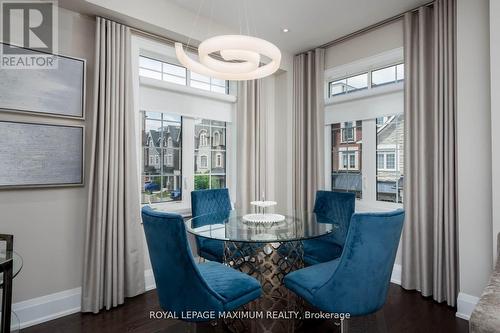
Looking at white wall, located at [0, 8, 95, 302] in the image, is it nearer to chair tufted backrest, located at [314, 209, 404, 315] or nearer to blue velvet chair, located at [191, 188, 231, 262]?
blue velvet chair, located at [191, 188, 231, 262]

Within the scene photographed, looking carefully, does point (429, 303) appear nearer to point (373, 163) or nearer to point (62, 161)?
point (373, 163)

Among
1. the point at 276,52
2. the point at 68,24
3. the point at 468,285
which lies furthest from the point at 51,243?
the point at 468,285

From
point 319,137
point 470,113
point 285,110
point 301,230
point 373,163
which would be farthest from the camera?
point 285,110

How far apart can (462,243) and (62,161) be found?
347 cm

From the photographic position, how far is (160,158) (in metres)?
3.17

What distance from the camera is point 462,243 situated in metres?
2.41

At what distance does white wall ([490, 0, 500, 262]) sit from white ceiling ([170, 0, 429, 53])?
759 mm

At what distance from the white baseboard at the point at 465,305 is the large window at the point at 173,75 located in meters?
3.31

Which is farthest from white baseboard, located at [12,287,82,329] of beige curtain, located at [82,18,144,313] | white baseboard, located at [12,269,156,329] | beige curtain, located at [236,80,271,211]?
beige curtain, located at [236,80,271,211]

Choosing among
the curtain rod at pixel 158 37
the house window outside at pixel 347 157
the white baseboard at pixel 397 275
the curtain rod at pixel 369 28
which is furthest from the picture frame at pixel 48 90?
the white baseboard at pixel 397 275

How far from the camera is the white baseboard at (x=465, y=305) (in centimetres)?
232

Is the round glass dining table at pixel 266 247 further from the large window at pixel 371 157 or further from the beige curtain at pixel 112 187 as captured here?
the large window at pixel 371 157

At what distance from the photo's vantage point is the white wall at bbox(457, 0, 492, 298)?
7.51 feet

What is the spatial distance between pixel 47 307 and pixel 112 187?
3.55ft
